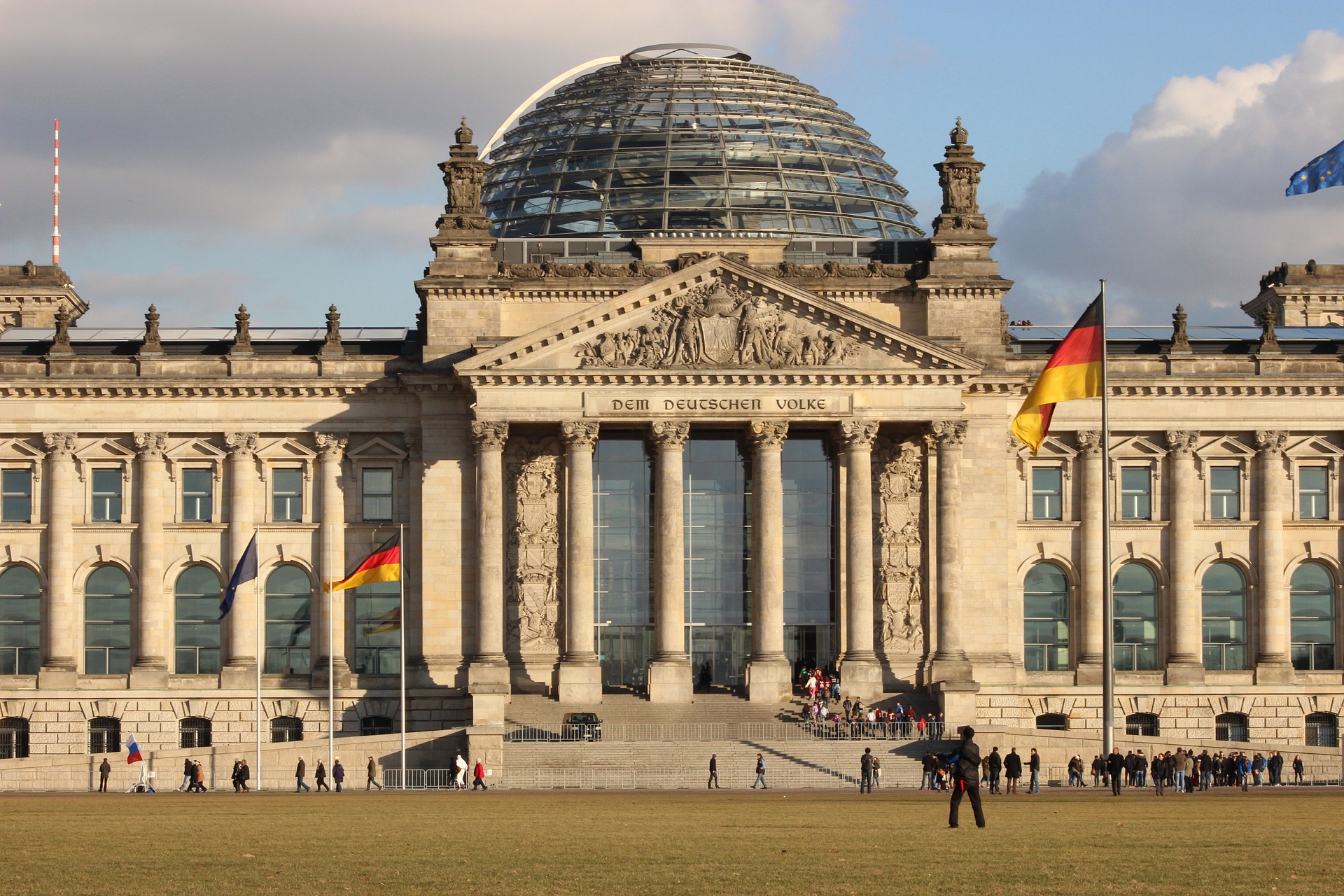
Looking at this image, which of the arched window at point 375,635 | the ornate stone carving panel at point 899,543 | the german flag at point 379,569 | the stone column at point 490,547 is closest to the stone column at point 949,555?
the ornate stone carving panel at point 899,543

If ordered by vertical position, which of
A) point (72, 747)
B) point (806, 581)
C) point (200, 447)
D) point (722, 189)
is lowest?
point (72, 747)

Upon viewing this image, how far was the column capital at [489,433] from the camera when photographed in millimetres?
87625

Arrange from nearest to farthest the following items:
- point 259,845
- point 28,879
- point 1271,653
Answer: point 28,879 < point 259,845 < point 1271,653

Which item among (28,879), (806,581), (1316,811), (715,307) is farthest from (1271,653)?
(28,879)

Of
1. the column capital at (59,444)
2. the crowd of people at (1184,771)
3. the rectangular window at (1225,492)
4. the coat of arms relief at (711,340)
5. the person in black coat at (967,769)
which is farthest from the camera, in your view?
the rectangular window at (1225,492)

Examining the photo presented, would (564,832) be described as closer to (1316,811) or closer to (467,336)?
(1316,811)

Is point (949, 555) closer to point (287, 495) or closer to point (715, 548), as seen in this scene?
point (715, 548)

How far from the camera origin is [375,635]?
93.8 m

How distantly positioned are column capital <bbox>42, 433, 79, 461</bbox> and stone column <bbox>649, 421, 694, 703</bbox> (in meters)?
25.3

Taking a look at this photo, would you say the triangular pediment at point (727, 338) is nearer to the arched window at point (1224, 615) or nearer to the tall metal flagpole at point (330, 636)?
the tall metal flagpole at point (330, 636)

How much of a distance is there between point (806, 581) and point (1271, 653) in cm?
2038

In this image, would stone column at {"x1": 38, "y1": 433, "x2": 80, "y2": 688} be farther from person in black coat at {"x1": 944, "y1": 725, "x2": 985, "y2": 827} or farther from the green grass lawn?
person in black coat at {"x1": 944, "y1": 725, "x2": 985, "y2": 827}

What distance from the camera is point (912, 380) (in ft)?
290

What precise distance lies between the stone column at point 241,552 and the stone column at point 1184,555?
3893 centimetres
